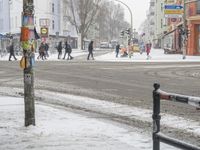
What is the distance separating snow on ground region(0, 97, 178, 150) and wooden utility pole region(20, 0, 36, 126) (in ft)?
1.08

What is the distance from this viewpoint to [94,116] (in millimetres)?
12180

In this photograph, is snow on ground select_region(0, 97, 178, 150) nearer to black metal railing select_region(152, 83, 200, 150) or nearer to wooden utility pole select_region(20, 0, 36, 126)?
wooden utility pole select_region(20, 0, 36, 126)

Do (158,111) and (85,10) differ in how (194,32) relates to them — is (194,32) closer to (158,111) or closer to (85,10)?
(85,10)

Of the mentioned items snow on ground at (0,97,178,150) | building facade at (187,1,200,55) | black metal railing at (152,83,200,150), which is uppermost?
building facade at (187,1,200,55)

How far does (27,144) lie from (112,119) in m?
3.42

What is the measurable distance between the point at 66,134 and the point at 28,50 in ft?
5.99

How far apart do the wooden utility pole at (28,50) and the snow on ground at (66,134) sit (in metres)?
0.33

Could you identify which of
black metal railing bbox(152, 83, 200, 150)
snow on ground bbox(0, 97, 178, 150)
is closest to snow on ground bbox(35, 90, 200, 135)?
snow on ground bbox(0, 97, 178, 150)

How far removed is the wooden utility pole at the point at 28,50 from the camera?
400 inches

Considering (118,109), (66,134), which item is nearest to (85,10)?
(118,109)

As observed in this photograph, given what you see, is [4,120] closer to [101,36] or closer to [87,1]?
[87,1]

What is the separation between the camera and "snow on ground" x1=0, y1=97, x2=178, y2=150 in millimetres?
8531

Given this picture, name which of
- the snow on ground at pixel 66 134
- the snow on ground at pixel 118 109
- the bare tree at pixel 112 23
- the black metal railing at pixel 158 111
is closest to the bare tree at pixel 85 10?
the bare tree at pixel 112 23

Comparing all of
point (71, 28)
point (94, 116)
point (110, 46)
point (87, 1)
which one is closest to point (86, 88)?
point (94, 116)
